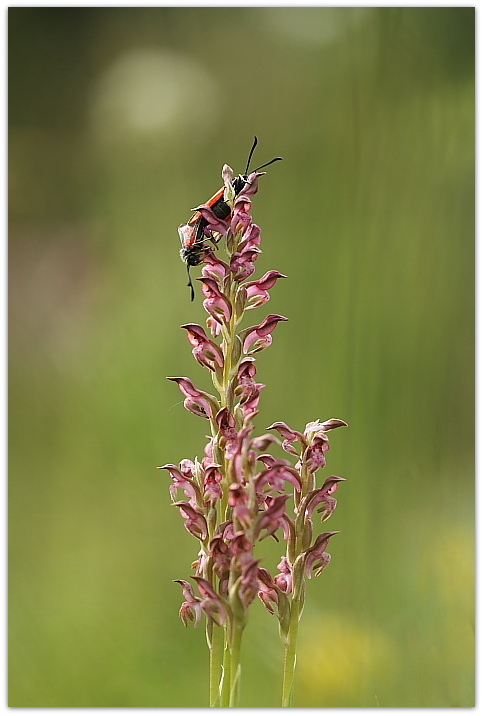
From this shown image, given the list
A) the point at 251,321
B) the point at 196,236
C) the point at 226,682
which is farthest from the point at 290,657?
the point at 251,321

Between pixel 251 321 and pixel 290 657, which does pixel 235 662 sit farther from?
pixel 251 321

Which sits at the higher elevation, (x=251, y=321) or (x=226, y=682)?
(x=251, y=321)

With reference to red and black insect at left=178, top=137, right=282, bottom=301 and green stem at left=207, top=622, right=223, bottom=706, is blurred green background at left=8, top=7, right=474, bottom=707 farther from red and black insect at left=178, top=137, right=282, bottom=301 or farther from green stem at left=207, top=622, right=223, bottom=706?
green stem at left=207, top=622, right=223, bottom=706

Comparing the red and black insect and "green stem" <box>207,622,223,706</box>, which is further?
the red and black insect

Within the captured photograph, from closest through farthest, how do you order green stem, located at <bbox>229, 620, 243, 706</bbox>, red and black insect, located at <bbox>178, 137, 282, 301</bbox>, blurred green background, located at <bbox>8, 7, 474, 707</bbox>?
green stem, located at <bbox>229, 620, 243, 706</bbox> < red and black insect, located at <bbox>178, 137, 282, 301</bbox> < blurred green background, located at <bbox>8, 7, 474, 707</bbox>

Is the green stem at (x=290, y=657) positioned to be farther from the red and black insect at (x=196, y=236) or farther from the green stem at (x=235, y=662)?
the red and black insect at (x=196, y=236)

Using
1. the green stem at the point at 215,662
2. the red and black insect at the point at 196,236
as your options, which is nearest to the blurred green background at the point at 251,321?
the red and black insect at the point at 196,236

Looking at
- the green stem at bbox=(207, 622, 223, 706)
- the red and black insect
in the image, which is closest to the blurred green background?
the red and black insect

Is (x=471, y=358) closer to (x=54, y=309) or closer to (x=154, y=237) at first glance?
(x=154, y=237)

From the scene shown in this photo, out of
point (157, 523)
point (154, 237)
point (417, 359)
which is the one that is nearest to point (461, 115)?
point (417, 359)
